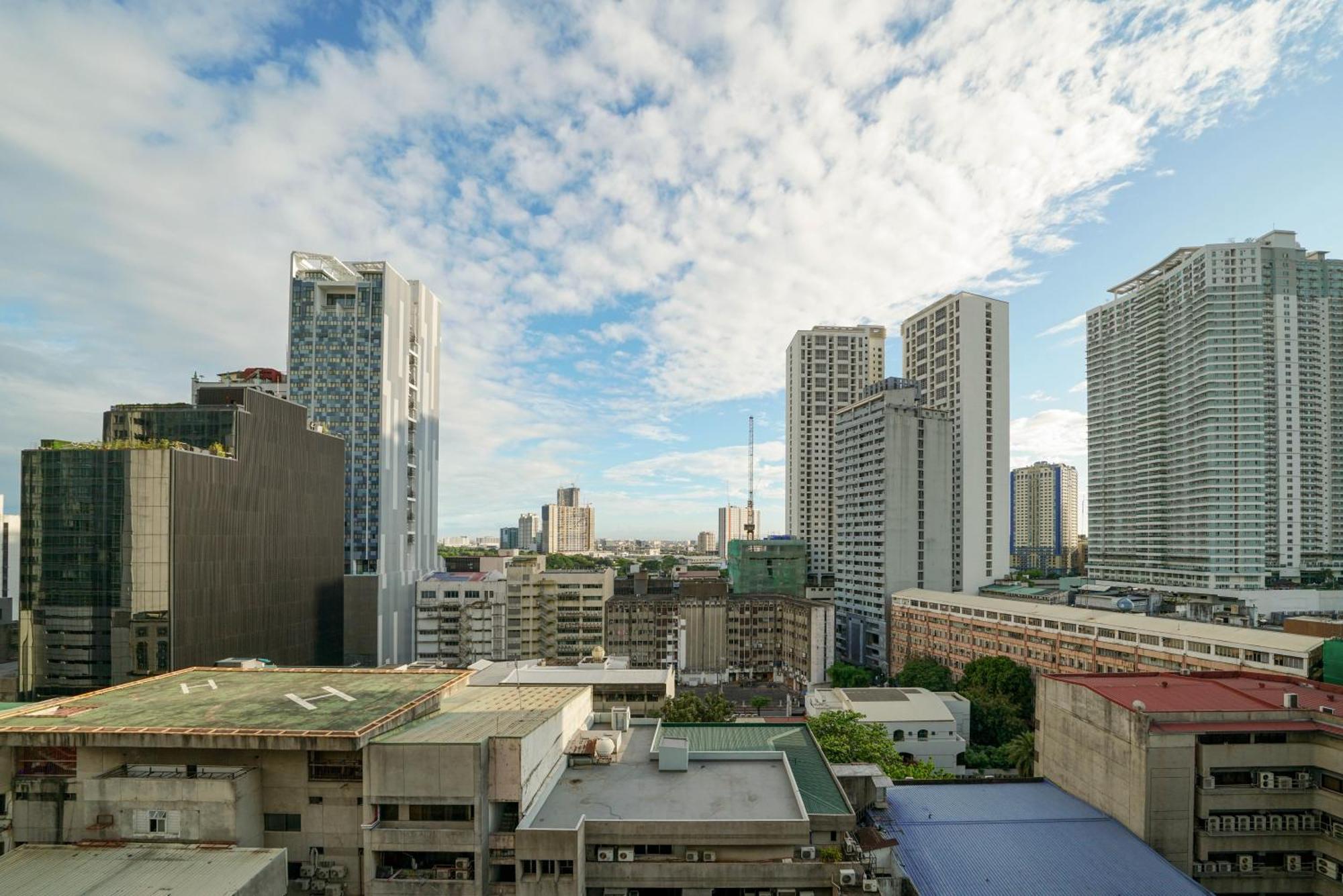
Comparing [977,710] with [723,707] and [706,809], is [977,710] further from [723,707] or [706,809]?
[706,809]

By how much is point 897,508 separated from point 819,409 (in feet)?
177

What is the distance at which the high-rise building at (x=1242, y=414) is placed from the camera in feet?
349

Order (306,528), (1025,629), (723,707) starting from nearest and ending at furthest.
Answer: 1. (723,707)
2. (1025,629)
3. (306,528)

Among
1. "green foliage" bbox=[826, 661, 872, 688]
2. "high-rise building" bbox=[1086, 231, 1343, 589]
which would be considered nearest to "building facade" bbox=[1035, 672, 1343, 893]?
"green foliage" bbox=[826, 661, 872, 688]

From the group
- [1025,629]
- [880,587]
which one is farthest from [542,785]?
[880,587]

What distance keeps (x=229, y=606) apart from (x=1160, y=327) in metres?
149

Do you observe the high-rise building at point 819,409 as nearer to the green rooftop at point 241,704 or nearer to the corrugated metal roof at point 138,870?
the green rooftop at point 241,704

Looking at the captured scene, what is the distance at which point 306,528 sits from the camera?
78875mm

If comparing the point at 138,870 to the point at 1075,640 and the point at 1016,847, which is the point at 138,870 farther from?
the point at 1075,640

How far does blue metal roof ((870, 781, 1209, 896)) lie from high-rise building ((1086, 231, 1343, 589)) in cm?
10716

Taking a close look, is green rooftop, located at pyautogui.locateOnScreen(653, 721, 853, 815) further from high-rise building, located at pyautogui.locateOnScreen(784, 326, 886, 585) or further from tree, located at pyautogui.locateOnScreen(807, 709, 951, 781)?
high-rise building, located at pyautogui.locateOnScreen(784, 326, 886, 585)

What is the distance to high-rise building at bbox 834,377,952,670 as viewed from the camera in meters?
97.9

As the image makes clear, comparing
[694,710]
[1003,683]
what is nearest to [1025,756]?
[694,710]

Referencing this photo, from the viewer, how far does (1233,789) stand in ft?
89.1
